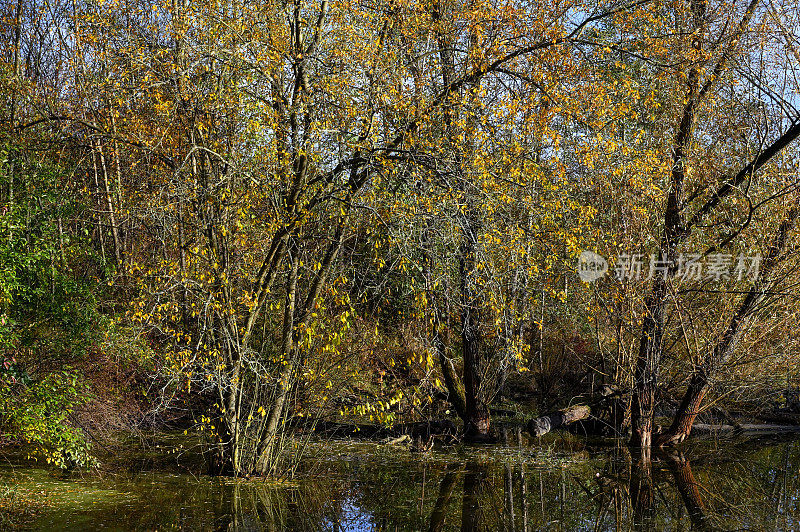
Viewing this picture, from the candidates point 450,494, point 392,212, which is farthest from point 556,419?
point 392,212

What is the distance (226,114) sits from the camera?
8.36m

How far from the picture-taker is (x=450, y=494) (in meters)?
8.45

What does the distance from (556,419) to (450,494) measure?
4.77m

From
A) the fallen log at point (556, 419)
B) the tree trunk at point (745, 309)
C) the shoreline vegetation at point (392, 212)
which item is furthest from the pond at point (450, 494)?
the fallen log at point (556, 419)

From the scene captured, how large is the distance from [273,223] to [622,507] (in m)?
4.65

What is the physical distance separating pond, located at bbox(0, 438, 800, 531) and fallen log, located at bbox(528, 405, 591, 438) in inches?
60.7

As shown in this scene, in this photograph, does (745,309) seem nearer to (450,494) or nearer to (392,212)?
(450,494)

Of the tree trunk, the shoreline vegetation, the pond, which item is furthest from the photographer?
the tree trunk

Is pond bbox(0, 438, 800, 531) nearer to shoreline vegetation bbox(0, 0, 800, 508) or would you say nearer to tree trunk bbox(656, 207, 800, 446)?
shoreline vegetation bbox(0, 0, 800, 508)

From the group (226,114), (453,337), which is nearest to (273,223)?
(226,114)

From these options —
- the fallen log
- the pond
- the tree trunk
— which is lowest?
the pond

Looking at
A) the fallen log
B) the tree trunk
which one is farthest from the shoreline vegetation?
the fallen log

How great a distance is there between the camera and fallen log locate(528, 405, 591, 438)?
12297mm

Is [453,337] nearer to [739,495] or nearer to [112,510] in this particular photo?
[739,495]
